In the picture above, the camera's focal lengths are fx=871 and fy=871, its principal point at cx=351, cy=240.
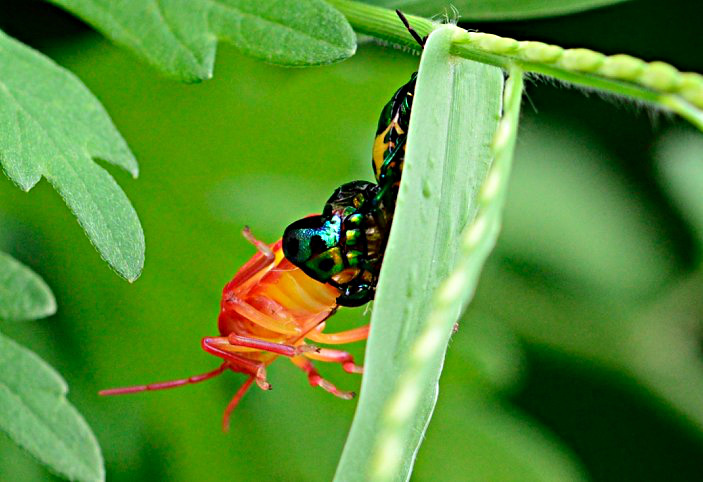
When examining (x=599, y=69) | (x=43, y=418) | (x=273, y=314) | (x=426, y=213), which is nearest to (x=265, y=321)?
(x=273, y=314)

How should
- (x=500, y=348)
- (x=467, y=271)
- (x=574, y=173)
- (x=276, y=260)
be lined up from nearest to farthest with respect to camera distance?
(x=467, y=271), (x=276, y=260), (x=500, y=348), (x=574, y=173)

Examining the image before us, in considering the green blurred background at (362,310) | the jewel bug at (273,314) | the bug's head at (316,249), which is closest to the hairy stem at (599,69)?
the bug's head at (316,249)

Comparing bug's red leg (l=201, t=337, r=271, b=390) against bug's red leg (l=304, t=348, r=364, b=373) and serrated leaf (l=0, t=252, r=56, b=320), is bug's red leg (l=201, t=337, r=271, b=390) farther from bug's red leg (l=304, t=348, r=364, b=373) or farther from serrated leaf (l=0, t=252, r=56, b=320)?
serrated leaf (l=0, t=252, r=56, b=320)

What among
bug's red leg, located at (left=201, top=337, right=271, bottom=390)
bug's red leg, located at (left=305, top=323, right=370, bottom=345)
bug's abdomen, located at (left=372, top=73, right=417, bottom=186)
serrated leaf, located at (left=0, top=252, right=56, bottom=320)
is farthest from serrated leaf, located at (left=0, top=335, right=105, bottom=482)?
bug's abdomen, located at (left=372, top=73, right=417, bottom=186)

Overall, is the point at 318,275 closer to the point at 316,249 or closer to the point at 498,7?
the point at 316,249

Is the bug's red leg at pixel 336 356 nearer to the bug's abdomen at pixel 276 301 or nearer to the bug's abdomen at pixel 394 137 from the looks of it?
the bug's abdomen at pixel 276 301

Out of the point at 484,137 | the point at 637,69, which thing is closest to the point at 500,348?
the point at 484,137

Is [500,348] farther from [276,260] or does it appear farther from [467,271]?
[467,271]
